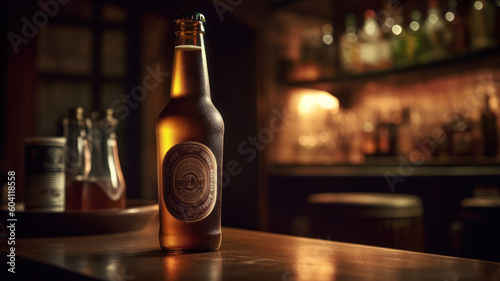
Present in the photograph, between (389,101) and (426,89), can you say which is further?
(389,101)

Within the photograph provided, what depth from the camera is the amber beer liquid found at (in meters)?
0.70

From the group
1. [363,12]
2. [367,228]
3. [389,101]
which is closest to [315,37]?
[363,12]

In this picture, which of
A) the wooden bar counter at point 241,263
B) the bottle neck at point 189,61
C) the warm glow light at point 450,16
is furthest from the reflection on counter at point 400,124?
the bottle neck at point 189,61

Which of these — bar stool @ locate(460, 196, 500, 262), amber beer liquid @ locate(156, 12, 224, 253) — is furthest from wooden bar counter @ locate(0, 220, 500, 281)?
bar stool @ locate(460, 196, 500, 262)

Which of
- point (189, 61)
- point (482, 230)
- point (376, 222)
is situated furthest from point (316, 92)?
point (189, 61)

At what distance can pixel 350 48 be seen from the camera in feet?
9.29

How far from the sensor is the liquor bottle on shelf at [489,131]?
221 centimetres

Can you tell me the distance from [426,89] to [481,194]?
2.70 ft

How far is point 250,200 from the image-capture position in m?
2.77

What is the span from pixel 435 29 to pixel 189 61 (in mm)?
2056

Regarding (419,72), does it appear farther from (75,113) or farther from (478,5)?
(75,113)

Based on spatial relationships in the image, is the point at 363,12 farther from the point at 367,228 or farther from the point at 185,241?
the point at 185,241

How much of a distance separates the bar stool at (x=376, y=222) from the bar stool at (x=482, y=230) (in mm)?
226

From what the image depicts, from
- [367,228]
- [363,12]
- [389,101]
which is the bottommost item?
[367,228]
